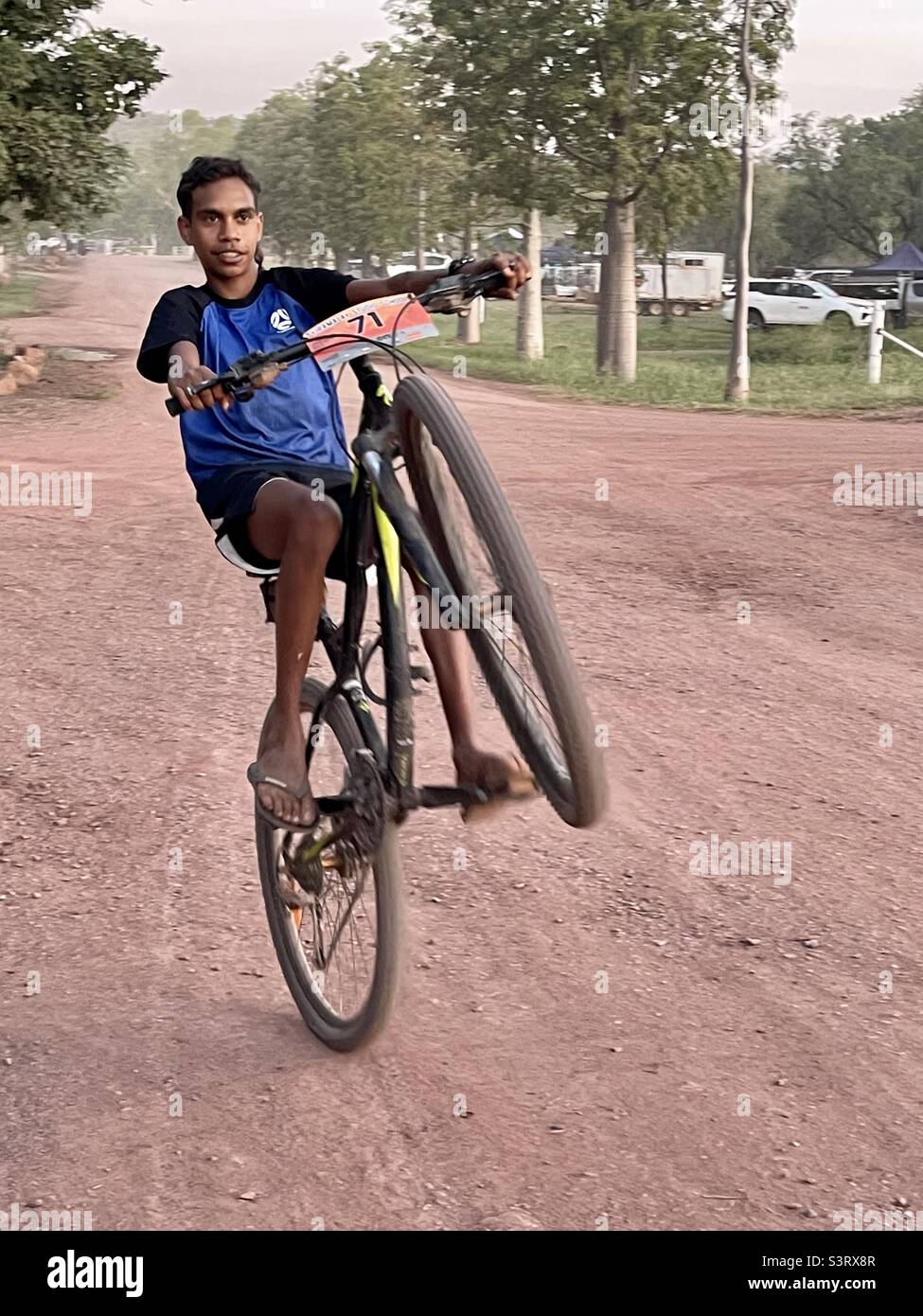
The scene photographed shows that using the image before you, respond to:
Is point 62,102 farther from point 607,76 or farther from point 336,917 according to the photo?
point 336,917

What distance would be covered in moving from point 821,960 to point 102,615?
581 cm

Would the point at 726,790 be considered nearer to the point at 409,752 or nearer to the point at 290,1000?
the point at 290,1000

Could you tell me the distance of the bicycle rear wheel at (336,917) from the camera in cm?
385

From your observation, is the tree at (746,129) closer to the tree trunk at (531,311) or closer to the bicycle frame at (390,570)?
the tree trunk at (531,311)

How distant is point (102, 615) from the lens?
9273 millimetres

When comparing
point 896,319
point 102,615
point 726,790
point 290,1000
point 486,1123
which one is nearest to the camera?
point 486,1123

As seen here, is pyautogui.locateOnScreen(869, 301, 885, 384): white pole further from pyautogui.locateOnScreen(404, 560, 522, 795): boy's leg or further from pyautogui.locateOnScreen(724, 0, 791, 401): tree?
pyautogui.locateOnScreen(404, 560, 522, 795): boy's leg

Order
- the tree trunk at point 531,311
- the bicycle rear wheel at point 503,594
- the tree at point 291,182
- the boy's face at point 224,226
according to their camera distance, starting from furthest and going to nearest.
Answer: the tree at point 291,182
the tree trunk at point 531,311
the boy's face at point 224,226
the bicycle rear wheel at point 503,594

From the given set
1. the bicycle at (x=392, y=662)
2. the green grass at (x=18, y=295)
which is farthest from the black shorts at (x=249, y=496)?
the green grass at (x=18, y=295)

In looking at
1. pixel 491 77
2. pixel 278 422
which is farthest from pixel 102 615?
pixel 491 77

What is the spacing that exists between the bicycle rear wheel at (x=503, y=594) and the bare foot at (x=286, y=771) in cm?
72

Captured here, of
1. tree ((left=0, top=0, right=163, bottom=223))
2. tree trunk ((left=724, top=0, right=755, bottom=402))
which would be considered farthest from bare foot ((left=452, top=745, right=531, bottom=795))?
tree trunk ((left=724, top=0, right=755, bottom=402))

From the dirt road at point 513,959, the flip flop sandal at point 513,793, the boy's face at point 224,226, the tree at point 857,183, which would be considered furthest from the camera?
the tree at point 857,183

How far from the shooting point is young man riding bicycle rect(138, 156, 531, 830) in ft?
11.8
